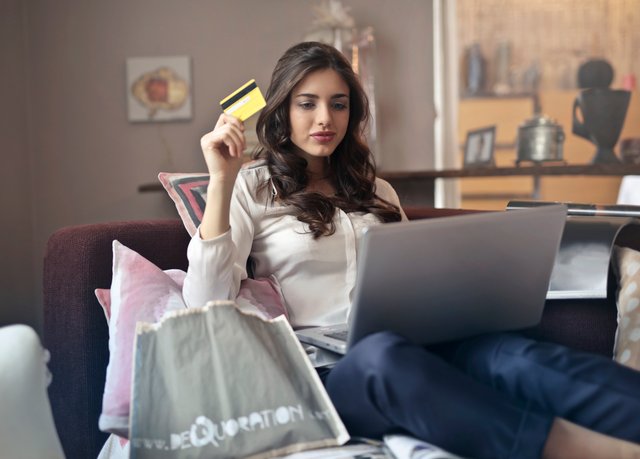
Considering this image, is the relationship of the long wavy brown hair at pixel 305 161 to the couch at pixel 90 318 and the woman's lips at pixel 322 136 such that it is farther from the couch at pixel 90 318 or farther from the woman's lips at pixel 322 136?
the couch at pixel 90 318

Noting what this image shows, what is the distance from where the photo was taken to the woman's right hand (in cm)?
154

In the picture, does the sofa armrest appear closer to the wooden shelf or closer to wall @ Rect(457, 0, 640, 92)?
the wooden shelf

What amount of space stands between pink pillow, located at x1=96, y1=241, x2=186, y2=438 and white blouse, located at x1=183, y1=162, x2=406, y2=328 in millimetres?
164

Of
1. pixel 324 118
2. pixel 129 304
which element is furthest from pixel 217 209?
pixel 324 118

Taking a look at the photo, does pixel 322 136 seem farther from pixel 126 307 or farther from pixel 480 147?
pixel 480 147

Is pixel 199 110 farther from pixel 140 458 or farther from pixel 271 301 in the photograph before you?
pixel 140 458

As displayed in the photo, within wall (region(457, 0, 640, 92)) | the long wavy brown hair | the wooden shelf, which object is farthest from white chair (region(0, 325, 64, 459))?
wall (region(457, 0, 640, 92))

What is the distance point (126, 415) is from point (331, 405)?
355mm

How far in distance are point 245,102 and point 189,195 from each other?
0.41 metres

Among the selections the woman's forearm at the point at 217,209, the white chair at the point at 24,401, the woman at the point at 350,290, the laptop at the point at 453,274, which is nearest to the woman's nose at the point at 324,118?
the woman at the point at 350,290

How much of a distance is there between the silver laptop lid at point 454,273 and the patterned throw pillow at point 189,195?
23.6 inches

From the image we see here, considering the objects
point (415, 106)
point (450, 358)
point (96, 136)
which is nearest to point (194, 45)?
point (96, 136)

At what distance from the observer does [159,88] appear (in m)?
3.74

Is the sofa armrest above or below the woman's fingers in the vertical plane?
below
